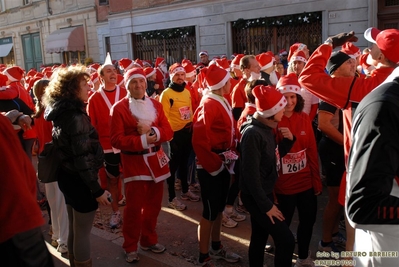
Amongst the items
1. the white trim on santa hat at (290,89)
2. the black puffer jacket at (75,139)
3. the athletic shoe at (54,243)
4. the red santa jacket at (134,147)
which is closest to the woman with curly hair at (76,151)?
the black puffer jacket at (75,139)

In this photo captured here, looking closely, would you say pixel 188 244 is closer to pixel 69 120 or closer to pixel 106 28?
pixel 69 120

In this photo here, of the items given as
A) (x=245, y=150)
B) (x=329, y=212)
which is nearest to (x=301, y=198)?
(x=329, y=212)

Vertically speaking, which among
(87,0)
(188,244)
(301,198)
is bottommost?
(188,244)

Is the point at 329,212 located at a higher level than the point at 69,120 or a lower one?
lower

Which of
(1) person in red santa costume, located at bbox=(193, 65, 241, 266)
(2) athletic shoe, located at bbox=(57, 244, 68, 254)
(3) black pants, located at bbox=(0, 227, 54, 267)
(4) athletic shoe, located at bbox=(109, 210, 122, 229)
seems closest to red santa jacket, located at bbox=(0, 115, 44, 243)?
(3) black pants, located at bbox=(0, 227, 54, 267)

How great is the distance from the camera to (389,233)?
5.91ft

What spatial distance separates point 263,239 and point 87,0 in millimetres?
24808

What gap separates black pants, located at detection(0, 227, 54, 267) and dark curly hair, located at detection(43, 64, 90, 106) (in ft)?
5.87

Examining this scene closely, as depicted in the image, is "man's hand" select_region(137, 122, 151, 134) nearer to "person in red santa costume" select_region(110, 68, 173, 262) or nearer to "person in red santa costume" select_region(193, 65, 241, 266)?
"person in red santa costume" select_region(110, 68, 173, 262)

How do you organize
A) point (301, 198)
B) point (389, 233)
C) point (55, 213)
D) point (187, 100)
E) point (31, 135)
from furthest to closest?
point (187, 100)
point (31, 135)
point (55, 213)
point (301, 198)
point (389, 233)

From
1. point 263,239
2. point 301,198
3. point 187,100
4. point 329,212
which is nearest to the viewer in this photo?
point 263,239

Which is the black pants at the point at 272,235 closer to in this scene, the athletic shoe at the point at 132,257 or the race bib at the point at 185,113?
the athletic shoe at the point at 132,257

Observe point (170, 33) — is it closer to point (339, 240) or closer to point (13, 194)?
point (339, 240)

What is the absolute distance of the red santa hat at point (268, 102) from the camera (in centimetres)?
323
